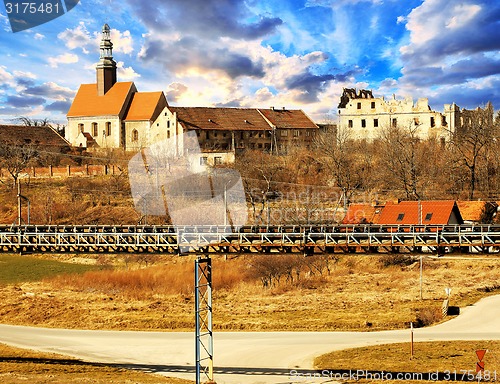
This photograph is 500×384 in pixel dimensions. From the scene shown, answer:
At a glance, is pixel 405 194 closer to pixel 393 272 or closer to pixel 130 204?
pixel 393 272

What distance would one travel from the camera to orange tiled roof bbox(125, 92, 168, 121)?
102 meters

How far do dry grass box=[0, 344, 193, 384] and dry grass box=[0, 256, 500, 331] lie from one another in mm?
8290

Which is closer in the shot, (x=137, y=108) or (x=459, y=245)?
(x=459, y=245)

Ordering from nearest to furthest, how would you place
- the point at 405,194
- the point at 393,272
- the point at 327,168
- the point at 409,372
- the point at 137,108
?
1. the point at 409,372
2. the point at 393,272
3. the point at 405,194
4. the point at 327,168
5. the point at 137,108

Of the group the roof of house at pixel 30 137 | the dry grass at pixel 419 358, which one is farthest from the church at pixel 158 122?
the dry grass at pixel 419 358

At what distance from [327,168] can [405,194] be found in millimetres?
14004

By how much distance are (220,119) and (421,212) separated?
156 ft

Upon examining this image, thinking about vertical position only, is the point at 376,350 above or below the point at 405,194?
below

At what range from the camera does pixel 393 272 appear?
57875 millimetres

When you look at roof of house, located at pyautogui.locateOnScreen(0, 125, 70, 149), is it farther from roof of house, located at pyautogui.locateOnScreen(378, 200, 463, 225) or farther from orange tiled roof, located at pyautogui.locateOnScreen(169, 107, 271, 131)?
roof of house, located at pyautogui.locateOnScreen(378, 200, 463, 225)

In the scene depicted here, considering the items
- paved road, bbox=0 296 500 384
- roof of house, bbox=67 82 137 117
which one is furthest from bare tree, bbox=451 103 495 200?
roof of house, bbox=67 82 137 117

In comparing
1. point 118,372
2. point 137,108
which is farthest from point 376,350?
point 137,108

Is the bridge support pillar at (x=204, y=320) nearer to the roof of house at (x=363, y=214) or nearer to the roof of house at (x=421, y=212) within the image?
the roof of house at (x=363, y=214)

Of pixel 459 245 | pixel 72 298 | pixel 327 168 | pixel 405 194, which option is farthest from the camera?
pixel 327 168
